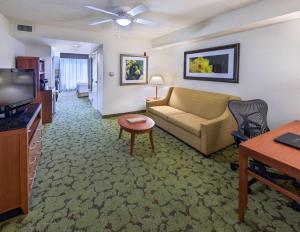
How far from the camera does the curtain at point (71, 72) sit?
1104cm

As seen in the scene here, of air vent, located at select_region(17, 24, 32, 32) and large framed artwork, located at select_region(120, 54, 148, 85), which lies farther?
large framed artwork, located at select_region(120, 54, 148, 85)

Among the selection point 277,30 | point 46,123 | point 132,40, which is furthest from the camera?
point 132,40

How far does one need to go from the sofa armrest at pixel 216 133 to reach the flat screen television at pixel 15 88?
100 inches

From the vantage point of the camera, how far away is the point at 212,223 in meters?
1.66

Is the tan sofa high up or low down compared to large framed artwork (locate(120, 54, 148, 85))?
down

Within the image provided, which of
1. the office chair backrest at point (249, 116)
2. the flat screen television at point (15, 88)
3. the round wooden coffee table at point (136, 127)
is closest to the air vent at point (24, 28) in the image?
the flat screen television at point (15, 88)

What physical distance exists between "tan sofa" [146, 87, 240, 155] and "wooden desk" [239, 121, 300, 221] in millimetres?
1142

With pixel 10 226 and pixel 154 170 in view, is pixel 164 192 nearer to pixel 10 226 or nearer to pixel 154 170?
pixel 154 170

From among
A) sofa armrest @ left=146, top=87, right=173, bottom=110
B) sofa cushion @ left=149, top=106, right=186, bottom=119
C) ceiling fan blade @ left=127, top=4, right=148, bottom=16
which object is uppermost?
ceiling fan blade @ left=127, top=4, right=148, bottom=16

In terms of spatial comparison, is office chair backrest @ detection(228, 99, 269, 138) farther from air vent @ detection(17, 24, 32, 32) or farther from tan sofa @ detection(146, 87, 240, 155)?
air vent @ detection(17, 24, 32, 32)

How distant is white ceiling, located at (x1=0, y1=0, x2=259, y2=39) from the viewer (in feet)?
9.03

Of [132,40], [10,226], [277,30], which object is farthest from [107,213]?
[132,40]

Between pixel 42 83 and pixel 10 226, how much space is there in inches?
164

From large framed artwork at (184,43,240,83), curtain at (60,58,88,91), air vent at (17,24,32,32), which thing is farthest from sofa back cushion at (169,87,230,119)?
curtain at (60,58,88,91)
